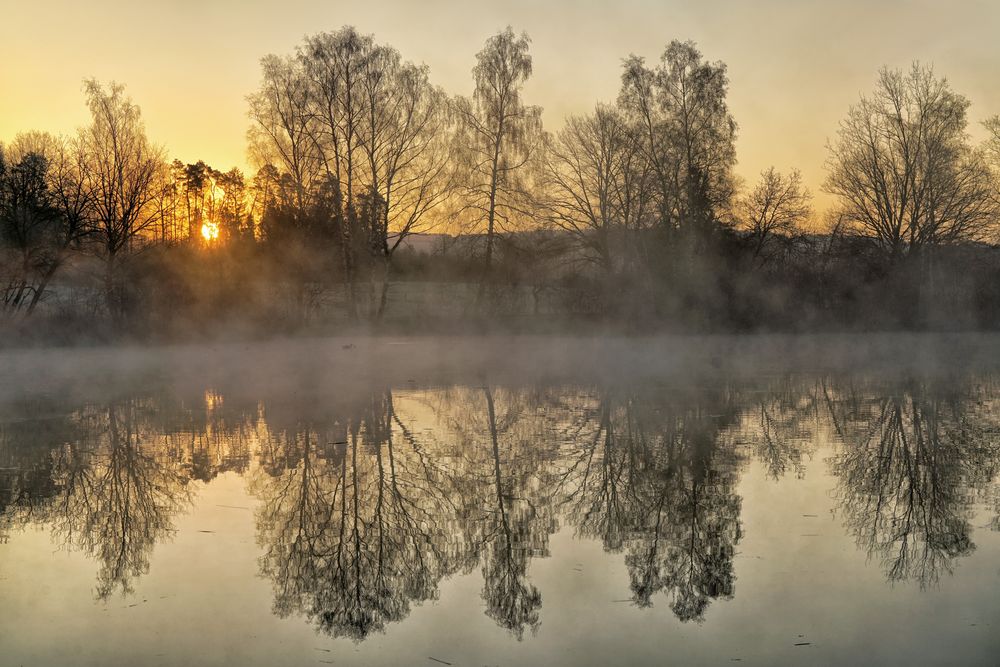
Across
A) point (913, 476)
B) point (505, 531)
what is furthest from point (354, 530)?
point (913, 476)

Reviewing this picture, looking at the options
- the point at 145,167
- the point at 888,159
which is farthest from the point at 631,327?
the point at 145,167

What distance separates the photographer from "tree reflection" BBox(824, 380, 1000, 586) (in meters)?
4.72

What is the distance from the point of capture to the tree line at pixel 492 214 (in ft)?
89.8

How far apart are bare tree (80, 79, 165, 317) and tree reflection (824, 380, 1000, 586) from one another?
1000 inches

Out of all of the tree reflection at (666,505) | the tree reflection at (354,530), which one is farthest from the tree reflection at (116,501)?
the tree reflection at (666,505)

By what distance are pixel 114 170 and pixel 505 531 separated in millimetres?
27781

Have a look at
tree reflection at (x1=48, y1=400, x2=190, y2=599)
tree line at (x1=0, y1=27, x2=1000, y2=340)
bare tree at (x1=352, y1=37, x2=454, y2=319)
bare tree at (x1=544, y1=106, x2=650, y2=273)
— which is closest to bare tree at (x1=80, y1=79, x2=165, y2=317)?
tree line at (x1=0, y1=27, x2=1000, y2=340)

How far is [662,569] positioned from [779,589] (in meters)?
0.61

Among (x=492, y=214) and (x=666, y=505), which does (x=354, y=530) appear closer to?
(x=666, y=505)

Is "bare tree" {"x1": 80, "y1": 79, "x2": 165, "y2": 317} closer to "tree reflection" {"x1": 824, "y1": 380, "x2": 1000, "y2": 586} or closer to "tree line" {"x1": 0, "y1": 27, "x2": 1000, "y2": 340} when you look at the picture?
"tree line" {"x1": 0, "y1": 27, "x2": 1000, "y2": 340}

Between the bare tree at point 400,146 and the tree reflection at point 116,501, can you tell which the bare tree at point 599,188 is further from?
the tree reflection at point 116,501

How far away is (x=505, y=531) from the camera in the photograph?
5195 mm

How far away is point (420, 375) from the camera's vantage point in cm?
1527

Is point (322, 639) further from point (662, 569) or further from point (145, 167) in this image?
point (145, 167)
